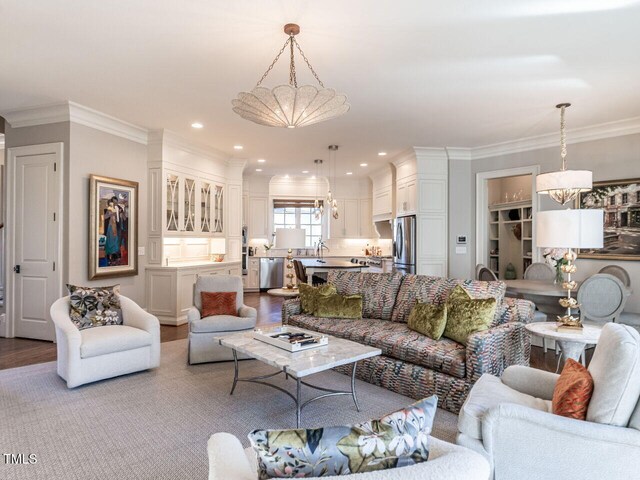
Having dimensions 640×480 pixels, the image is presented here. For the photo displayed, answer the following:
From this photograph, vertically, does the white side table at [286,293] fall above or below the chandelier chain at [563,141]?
below

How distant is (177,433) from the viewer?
2.52m

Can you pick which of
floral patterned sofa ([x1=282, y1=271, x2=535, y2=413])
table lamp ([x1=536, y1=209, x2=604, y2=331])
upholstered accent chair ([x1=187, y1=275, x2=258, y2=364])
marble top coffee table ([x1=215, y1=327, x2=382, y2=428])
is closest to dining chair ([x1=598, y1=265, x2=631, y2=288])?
floral patterned sofa ([x1=282, y1=271, x2=535, y2=413])

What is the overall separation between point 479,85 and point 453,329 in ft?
7.85

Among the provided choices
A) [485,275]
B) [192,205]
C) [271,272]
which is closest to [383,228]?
[271,272]

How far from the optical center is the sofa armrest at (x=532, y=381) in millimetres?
2164

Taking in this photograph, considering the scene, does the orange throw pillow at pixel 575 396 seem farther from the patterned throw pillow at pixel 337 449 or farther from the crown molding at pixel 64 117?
the crown molding at pixel 64 117

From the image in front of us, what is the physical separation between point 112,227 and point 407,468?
16.9 ft

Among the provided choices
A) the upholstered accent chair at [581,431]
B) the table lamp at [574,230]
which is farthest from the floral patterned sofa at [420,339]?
the upholstered accent chair at [581,431]

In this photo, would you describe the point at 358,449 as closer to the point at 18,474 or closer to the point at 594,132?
the point at 18,474

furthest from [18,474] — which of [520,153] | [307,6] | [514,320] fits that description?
[520,153]

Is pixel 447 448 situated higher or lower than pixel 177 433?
higher

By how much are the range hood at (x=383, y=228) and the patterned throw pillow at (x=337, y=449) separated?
7686 millimetres

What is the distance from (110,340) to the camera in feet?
11.1

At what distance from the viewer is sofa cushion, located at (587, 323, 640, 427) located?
1.57 m
